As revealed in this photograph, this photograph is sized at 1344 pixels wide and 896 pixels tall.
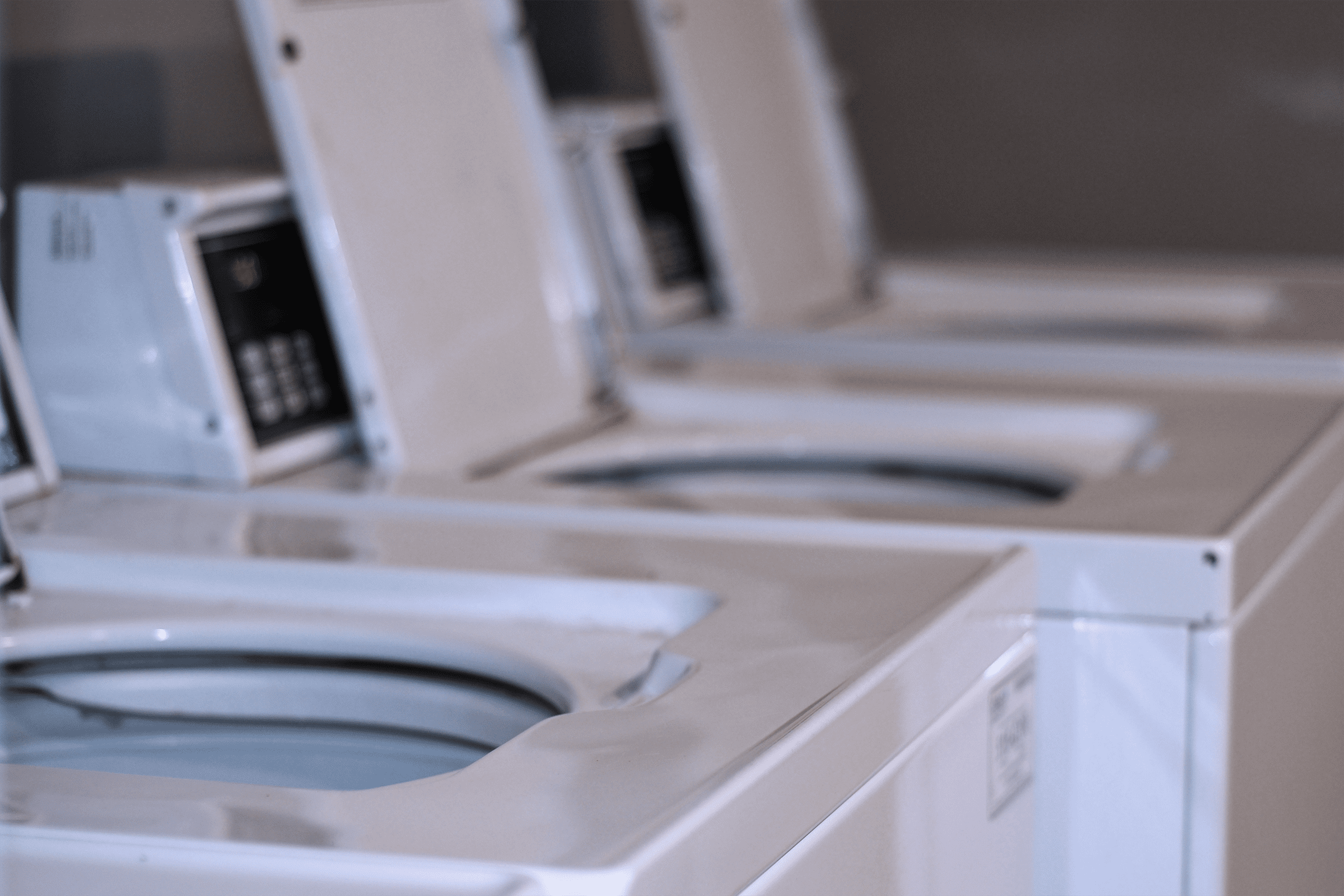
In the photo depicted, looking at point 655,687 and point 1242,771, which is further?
point 1242,771

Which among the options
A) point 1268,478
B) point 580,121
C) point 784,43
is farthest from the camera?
point 784,43

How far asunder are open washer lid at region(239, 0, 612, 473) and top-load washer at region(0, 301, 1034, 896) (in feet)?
0.76

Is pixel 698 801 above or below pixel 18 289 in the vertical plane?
below

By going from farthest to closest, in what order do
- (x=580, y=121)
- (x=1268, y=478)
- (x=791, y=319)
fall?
(x=791, y=319), (x=580, y=121), (x=1268, y=478)

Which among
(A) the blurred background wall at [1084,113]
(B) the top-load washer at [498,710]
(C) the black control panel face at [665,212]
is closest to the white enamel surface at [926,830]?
(B) the top-load washer at [498,710]

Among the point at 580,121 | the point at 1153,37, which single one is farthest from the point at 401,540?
the point at 1153,37

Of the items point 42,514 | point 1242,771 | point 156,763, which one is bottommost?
point 1242,771

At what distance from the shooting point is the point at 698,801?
2.07ft

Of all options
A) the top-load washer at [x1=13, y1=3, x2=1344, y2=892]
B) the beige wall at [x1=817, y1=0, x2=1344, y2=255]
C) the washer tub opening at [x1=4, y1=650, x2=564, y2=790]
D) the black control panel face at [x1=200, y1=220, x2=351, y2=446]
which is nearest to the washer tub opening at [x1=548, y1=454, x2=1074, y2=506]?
the top-load washer at [x1=13, y1=3, x2=1344, y2=892]

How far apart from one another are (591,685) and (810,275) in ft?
4.98

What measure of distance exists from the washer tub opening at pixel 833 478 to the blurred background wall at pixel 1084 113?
1002 mm

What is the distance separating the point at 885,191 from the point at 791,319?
110 centimetres

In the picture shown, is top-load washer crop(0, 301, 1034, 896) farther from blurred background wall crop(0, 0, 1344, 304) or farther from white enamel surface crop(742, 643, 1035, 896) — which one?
blurred background wall crop(0, 0, 1344, 304)

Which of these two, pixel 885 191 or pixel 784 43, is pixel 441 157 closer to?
pixel 784 43
